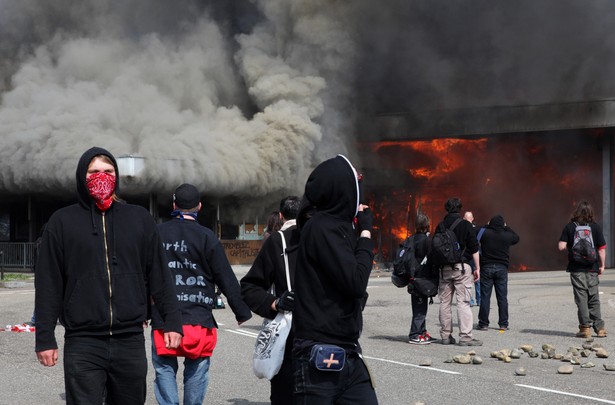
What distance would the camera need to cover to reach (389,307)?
16.4m

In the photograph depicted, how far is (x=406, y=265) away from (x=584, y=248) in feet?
7.64

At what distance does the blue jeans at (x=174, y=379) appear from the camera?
5.95 meters

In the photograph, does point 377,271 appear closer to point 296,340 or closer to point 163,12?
point 163,12

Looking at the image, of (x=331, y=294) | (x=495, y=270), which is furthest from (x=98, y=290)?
(x=495, y=270)

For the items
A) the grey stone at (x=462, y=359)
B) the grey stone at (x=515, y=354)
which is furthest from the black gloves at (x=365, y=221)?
the grey stone at (x=515, y=354)

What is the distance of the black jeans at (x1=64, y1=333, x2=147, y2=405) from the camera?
4.34 metres

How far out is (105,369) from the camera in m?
4.40

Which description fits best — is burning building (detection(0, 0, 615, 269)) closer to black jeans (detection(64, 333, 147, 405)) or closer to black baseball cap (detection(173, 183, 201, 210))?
black baseball cap (detection(173, 183, 201, 210))

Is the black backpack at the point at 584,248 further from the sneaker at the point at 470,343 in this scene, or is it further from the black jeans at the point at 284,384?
the black jeans at the point at 284,384

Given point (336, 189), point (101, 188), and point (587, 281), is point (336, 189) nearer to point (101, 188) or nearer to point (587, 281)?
point (101, 188)

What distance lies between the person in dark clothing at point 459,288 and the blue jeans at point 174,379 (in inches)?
217

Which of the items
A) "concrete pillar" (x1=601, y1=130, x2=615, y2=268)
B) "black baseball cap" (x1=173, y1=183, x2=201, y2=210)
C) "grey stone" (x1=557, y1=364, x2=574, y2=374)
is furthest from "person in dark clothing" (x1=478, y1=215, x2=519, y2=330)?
"concrete pillar" (x1=601, y1=130, x2=615, y2=268)

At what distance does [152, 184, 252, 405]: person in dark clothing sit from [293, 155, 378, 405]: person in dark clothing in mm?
1534

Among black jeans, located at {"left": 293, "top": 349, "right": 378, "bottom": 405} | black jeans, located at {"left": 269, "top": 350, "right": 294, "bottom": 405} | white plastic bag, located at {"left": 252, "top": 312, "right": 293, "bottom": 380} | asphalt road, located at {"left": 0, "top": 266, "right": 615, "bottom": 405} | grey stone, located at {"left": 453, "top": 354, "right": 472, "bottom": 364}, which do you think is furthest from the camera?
grey stone, located at {"left": 453, "top": 354, "right": 472, "bottom": 364}
